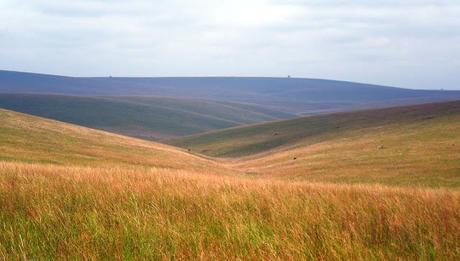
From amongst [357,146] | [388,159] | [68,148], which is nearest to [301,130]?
[357,146]

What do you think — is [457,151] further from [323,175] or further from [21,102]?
[21,102]

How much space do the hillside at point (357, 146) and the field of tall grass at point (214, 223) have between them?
20.5 meters

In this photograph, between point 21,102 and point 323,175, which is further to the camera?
point 21,102

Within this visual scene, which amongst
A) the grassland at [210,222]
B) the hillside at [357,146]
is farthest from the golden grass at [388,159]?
the grassland at [210,222]

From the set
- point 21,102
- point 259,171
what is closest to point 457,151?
point 259,171

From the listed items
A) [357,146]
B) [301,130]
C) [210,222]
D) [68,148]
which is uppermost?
[210,222]

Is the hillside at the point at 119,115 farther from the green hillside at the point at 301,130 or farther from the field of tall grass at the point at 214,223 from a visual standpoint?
the field of tall grass at the point at 214,223

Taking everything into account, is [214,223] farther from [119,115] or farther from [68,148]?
[119,115]

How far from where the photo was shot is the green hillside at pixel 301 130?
71.1m

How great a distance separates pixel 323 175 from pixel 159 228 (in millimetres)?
30289

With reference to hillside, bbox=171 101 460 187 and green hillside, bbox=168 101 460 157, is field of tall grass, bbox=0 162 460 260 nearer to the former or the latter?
hillside, bbox=171 101 460 187

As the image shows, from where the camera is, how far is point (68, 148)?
4084cm

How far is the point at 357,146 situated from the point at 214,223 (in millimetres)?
46973

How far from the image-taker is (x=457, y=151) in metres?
38.5
